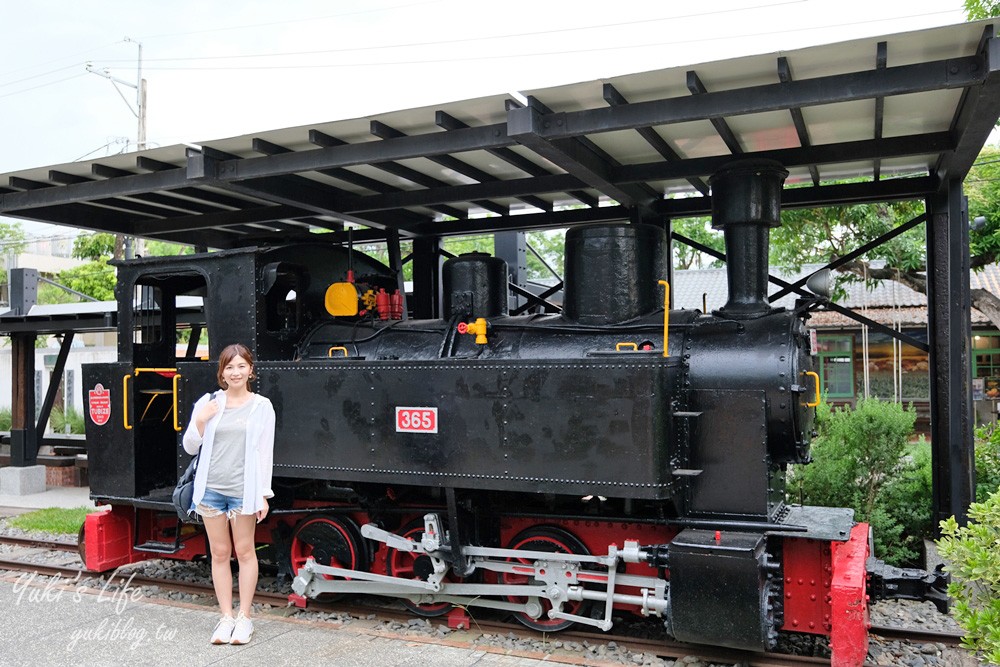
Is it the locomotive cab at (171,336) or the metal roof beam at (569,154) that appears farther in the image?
the locomotive cab at (171,336)

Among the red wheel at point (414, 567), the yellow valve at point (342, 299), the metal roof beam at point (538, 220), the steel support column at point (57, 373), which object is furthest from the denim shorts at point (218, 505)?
the steel support column at point (57, 373)

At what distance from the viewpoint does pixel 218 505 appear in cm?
487

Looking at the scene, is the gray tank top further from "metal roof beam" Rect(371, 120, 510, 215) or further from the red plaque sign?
the red plaque sign

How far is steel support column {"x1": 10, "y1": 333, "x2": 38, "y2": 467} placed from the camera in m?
12.4

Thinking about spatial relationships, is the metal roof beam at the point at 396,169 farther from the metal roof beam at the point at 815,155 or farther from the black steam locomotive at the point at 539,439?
the metal roof beam at the point at 815,155

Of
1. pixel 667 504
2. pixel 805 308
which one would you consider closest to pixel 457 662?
pixel 667 504

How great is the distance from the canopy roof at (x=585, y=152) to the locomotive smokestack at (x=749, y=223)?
379 mm

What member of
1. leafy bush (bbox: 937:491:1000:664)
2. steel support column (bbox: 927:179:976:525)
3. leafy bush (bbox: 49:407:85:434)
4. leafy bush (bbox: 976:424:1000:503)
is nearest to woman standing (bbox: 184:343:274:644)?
leafy bush (bbox: 937:491:1000:664)

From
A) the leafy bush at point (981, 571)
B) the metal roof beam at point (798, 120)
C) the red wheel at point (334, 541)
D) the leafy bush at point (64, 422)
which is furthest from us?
the leafy bush at point (64, 422)

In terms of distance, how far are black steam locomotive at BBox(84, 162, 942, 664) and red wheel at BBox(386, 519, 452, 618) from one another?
22 millimetres

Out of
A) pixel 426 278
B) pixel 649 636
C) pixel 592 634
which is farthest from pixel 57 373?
pixel 649 636

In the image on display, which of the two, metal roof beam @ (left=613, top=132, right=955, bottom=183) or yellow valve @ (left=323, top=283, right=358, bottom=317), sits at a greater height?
metal roof beam @ (left=613, top=132, right=955, bottom=183)

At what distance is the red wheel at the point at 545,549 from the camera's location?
5.33 meters

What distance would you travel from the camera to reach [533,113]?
5176mm
